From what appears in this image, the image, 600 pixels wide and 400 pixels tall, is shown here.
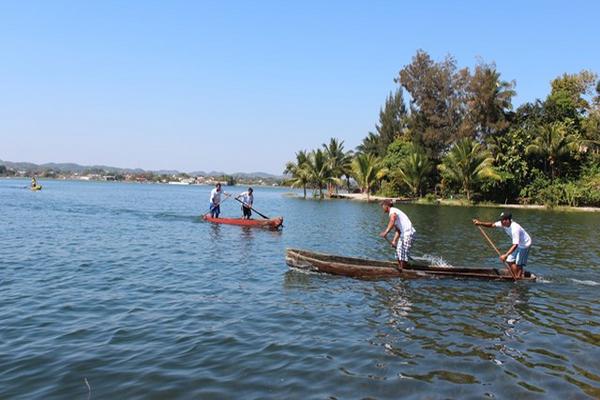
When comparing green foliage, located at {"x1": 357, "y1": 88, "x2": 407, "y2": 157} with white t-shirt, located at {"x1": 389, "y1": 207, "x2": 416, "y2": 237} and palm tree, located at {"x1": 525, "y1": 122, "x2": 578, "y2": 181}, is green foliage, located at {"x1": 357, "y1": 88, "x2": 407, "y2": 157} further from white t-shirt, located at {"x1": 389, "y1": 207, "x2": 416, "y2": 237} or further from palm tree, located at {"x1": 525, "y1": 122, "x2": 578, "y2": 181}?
white t-shirt, located at {"x1": 389, "y1": 207, "x2": 416, "y2": 237}

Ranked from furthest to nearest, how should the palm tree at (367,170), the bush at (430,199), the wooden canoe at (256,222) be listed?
1. the palm tree at (367,170)
2. the bush at (430,199)
3. the wooden canoe at (256,222)

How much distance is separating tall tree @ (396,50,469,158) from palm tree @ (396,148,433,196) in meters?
→ 2.96

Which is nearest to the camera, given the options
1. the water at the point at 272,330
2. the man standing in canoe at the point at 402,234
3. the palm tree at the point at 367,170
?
the water at the point at 272,330

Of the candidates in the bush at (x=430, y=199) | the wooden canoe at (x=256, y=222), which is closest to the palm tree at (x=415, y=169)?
the bush at (x=430, y=199)

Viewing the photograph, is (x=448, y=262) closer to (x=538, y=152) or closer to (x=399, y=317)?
(x=399, y=317)

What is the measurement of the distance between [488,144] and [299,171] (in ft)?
91.0

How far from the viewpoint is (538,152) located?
5369cm

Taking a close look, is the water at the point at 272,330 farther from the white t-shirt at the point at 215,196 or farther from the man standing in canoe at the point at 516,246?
the white t-shirt at the point at 215,196

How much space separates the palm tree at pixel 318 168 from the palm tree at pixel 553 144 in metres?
27.4

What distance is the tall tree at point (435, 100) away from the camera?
61431 millimetres

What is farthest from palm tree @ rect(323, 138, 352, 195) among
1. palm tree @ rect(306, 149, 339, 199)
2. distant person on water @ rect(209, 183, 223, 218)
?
distant person on water @ rect(209, 183, 223, 218)

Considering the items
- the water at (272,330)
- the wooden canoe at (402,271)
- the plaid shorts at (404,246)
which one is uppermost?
the plaid shorts at (404,246)

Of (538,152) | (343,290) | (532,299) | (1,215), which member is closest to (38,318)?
(343,290)

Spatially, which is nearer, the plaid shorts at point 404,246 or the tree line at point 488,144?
the plaid shorts at point 404,246
